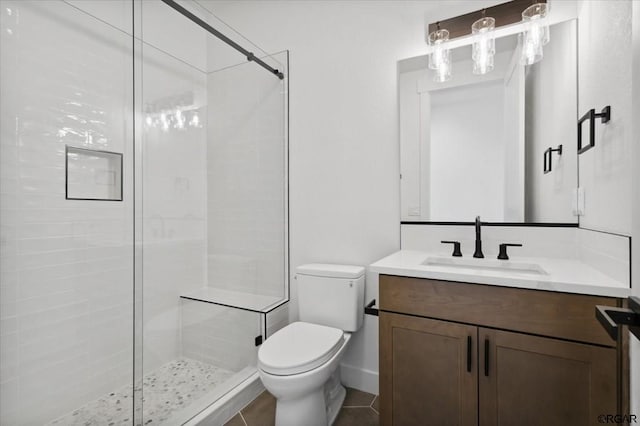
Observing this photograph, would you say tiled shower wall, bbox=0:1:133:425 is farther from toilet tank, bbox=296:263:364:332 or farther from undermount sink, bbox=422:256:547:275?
undermount sink, bbox=422:256:547:275

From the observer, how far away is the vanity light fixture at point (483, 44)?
1603 millimetres

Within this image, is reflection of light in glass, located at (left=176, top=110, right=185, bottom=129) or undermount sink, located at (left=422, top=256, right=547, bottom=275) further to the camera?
reflection of light in glass, located at (left=176, top=110, right=185, bottom=129)

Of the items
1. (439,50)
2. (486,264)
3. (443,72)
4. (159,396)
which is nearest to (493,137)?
(443,72)

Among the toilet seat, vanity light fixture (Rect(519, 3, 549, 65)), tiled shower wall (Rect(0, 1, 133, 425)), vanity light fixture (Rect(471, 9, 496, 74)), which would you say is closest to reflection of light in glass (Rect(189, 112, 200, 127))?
tiled shower wall (Rect(0, 1, 133, 425))

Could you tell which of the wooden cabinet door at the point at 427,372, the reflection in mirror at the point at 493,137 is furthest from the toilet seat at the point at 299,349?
the reflection in mirror at the point at 493,137

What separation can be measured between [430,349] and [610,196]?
0.86m

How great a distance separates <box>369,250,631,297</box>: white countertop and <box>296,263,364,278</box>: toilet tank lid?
0.31 m

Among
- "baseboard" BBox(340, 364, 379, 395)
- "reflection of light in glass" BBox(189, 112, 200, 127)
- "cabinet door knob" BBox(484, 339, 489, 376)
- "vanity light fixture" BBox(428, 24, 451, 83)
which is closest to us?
"cabinet door knob" BBox(484, 339, 489, 376)

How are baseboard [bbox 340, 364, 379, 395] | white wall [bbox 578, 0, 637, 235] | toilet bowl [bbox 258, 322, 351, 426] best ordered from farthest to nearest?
baseboard [bbox 340, 364, 379, 395]
toilet bowl [bbox 258, 322, 351, 426]
white wall [bbox 578, 0, 637, 235]

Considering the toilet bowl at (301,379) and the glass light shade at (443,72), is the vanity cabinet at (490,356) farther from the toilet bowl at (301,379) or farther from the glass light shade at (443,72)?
the glass light shade at (443,72)

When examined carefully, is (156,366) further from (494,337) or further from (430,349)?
(494,337)

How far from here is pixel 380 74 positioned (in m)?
1.88

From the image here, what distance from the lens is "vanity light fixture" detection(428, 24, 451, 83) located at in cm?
170

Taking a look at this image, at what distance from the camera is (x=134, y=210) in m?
1.67
